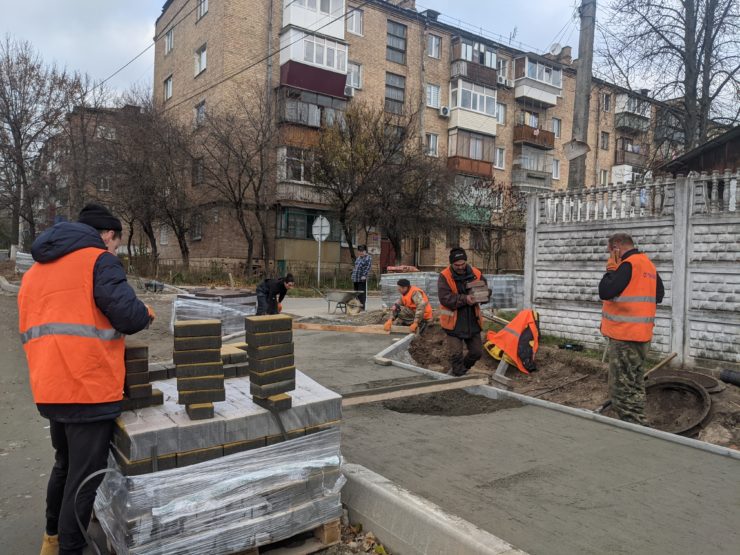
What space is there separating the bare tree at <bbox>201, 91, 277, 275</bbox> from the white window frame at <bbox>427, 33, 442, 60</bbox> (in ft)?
39.5

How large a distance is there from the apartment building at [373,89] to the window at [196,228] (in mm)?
144

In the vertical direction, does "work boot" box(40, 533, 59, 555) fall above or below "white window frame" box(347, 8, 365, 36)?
below

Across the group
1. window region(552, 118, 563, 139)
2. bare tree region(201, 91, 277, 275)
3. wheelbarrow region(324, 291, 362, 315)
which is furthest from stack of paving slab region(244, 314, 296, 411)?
window region(552, 118, 563, 139)

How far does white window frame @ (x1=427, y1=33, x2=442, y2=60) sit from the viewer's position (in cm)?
3153

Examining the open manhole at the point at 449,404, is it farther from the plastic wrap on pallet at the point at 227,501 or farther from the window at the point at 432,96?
the window at the point at 432,96

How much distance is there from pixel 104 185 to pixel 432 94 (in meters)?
18.4

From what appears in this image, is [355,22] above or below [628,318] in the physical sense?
above

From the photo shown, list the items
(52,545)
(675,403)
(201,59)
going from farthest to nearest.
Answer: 1. (201,59)
2. (675,403)
3. (52,545)

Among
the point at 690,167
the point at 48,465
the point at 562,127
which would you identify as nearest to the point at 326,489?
the point at 48,465

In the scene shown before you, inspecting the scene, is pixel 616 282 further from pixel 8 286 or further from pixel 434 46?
pixel 434 46

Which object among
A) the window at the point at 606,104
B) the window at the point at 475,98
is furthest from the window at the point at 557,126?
the window at the point at 475,98

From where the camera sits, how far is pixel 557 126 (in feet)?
123

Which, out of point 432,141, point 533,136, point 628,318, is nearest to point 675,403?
point 628,318

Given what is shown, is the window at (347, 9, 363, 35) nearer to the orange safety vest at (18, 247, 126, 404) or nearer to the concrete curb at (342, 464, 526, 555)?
the concrete curb at (342, 464, 526, 555)
